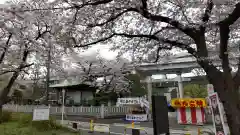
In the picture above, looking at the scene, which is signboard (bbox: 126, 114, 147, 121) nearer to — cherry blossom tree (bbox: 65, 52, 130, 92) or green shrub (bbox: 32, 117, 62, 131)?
cherry blossom tree (bbox: 65, 52, 130, 92)

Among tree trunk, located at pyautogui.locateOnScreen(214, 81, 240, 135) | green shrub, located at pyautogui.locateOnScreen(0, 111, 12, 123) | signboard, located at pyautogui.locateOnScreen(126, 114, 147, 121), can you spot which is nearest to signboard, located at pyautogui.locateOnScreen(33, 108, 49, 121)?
green shrub, located at pyautogui.locateOnScreen(0, 111, 12, 123)

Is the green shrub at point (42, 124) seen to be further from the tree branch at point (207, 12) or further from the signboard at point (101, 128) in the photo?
the tree branch at point (207, 12)

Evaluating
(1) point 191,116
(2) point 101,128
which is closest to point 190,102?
(1) point 191,116

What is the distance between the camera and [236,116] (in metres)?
4.39

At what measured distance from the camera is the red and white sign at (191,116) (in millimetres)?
13374

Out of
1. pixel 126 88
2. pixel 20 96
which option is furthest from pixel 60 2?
pixel 20 96

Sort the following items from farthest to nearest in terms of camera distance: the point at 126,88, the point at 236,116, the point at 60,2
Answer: the point at 126,88 → the point at 60,2 → the point at 236,116

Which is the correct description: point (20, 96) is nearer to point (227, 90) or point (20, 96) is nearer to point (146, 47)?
point (146, 47)

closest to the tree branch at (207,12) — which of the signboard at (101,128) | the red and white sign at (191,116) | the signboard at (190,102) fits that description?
the signboard at (101,128)

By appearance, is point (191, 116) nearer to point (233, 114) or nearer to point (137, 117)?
point (137, 117)

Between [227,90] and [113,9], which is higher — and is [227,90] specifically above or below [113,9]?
below

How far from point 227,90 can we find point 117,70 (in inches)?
591

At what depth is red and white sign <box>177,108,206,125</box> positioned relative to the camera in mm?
13374

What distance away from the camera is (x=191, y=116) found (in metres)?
13.8
